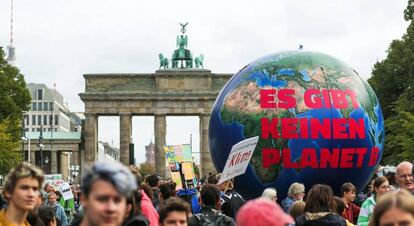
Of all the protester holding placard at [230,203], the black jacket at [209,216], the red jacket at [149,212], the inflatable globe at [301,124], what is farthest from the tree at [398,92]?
the red jacket at [149,212]

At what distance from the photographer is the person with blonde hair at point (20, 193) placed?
22.9 feet

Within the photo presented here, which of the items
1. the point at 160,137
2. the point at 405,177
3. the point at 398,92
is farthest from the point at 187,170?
the point at 160,137

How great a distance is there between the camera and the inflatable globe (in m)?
15.4

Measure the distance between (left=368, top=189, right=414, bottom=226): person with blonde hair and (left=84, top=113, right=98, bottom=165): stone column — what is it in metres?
85.7

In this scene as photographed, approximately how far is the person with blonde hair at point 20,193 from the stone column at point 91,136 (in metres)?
83.8

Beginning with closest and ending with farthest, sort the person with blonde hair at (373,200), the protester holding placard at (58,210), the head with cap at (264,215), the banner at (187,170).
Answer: the head with cap at (264,215) → the person with blonde hair at (373,200) → the protester holding placard at (58,210) → the banner at (187,170)

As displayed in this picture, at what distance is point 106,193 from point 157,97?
85346 mm

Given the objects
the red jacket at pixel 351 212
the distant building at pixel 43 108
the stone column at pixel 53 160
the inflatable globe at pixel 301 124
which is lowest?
the stone column at pixel 53 160

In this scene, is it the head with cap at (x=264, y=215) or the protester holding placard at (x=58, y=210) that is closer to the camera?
the head with cap at (x=264, y=215)

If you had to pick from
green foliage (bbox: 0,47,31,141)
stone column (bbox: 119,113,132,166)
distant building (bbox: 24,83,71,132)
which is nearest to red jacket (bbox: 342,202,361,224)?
green foliage (bbox: 0,47,31,141)

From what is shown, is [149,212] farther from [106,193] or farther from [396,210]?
[106,193]

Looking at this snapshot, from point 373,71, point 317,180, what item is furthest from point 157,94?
point 317,180

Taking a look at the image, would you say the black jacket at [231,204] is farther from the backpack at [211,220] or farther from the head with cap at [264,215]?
the head with cap at [264,215]

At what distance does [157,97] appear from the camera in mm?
90125
